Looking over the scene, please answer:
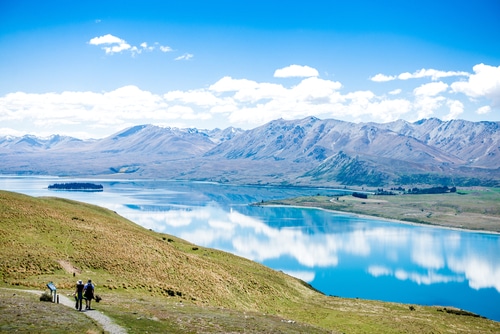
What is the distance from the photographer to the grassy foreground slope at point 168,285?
3597 centimetres

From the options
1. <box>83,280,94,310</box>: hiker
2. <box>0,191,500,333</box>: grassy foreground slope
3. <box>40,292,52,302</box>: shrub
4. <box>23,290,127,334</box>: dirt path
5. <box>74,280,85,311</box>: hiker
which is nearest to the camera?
<box>23,290,127,334</box>: dirt path

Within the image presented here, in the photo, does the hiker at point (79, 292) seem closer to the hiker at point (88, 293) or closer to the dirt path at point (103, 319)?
the hiker at point (88, 293)

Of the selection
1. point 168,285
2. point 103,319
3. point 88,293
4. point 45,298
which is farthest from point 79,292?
point 168,285

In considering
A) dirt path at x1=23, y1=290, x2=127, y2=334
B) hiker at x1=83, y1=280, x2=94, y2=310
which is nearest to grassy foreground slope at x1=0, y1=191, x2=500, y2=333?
dirt path at x1=23, y1=290, x2=127, y2=334

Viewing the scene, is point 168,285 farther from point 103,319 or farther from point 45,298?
point 103,319

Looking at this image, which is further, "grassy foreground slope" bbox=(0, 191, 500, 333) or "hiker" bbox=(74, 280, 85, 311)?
"grassy foreground slope" bbox=(0, 191, 500, 333)

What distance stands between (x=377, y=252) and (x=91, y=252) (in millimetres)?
142398

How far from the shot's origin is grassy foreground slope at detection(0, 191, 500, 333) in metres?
36.0

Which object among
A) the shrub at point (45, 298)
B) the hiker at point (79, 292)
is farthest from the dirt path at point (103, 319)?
the shrub at point (45, 298)

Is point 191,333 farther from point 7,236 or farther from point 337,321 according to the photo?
point 7,236

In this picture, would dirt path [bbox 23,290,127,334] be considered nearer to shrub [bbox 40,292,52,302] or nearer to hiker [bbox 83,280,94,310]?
hiker [bbox 83,280,94,310]

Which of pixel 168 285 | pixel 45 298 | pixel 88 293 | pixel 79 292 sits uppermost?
pixel 79 292

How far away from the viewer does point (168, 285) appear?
168ft

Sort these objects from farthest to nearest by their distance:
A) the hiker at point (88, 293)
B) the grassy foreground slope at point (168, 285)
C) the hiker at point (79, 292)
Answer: the grassy foreground slope at point (168, 285) < the hiker at point (88, 293) < the hiker at point (79, 292)
